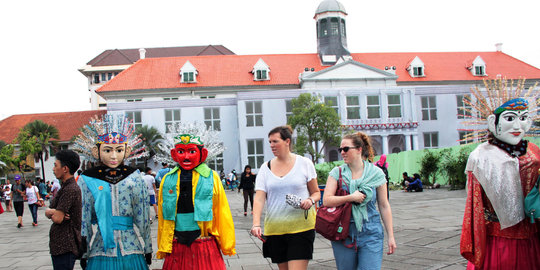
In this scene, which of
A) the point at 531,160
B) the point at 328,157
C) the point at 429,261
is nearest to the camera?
the point at 531,160

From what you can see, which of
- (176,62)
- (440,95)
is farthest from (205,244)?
(176,62)

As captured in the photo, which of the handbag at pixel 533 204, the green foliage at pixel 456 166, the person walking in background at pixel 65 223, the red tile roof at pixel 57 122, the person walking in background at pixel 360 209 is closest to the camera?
the handbag at pixel 533 204

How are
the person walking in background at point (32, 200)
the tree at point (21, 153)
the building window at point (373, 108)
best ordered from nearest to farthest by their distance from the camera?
1. the person walking in background at point (32, 200)
2. the tree at point (21, 153)
3. the building window at point (373, 108)

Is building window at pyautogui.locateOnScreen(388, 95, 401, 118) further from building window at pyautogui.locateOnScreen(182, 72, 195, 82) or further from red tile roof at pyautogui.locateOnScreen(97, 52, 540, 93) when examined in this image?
building window at pyautogui.locateOnScreen(182, 72, 195, 82)

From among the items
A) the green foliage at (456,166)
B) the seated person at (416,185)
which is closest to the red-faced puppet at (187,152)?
the green foliage at (456,166)

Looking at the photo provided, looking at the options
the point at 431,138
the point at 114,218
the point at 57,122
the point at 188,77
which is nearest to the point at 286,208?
the point at 114,218

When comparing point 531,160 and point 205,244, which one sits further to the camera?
point 205,244

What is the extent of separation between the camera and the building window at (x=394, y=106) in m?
38.9

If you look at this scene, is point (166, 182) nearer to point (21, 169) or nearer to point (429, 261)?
point (429, 261)

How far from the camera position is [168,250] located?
4250 mm

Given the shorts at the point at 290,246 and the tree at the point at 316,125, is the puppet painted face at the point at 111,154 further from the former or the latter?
the tree at the point at 316,125

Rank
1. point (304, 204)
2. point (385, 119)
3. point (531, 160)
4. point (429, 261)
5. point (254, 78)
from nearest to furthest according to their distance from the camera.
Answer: point (531, 160)
point (304, 204)
point (429, 261)
point (385, 119)
point (254, 78)

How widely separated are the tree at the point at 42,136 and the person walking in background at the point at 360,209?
4354 centimetres

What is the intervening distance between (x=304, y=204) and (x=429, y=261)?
9.97 ft
